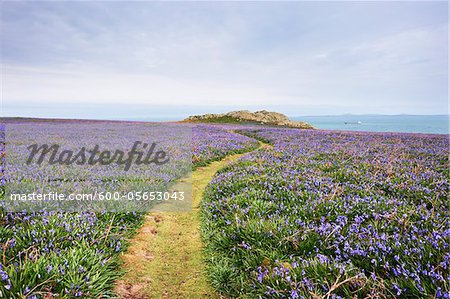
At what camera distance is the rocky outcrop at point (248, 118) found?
225 feet

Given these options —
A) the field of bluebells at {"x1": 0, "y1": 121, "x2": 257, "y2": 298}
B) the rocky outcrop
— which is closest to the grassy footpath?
the field of bluebells at {"x1": 0, "y1": 121, "x2": 257, "y2": 298}

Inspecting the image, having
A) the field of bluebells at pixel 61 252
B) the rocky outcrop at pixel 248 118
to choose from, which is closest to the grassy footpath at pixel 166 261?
the field of bluebells at pixel 61 252

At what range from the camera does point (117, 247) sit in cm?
446

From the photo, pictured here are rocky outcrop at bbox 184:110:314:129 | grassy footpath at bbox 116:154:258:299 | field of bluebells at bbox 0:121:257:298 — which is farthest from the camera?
rocky outcrop at bbox 184:110:314:129

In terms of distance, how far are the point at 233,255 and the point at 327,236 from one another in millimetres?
1610

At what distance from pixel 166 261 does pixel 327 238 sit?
9.29ft

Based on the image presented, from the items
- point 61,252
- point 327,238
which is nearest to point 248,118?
point 327,238

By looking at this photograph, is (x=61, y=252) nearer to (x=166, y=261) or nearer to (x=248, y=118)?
(x=166, y=261)

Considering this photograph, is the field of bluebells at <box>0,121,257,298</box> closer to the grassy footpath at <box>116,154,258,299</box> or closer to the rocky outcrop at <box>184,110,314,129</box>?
the grassy footpath at <box>116,154,258,299</box>

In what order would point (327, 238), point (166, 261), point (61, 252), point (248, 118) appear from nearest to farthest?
1. point (61, 252)
2. point (327, 238)
3. point (166, 261)
4. point (248, 118)

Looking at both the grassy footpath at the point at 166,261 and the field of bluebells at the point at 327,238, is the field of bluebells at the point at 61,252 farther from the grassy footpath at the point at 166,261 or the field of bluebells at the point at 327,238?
the field of bluebells at the point at 327,238

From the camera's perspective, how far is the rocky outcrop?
225 ft

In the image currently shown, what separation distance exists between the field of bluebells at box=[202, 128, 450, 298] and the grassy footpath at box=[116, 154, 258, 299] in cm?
27

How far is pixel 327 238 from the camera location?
4191mm
